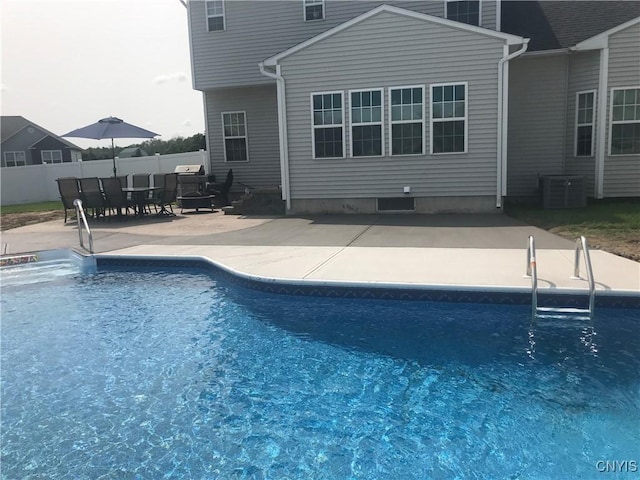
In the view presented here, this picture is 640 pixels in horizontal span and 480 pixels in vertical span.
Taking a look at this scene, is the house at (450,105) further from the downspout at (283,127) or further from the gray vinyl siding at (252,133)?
the gray vinyl siding at (252,133)

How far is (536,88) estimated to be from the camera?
516 inches

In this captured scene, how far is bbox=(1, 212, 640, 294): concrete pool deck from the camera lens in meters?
6.20

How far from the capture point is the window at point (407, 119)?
1153 centimetres

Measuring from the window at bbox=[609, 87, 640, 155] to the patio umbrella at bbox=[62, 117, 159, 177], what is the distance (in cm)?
1289

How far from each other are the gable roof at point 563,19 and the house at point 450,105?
57 mm

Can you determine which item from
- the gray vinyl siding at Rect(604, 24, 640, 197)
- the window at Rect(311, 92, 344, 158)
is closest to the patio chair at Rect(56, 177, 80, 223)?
the window at Rect(311, 92, 344, 158)

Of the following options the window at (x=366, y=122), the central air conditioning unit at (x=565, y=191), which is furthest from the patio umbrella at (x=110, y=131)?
the central air conditioning unit at (x=565, y=191)

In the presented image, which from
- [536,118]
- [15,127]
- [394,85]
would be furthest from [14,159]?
[536,118]

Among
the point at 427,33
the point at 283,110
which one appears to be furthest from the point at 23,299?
the point at 427,33

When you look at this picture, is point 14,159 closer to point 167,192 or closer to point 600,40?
point 167,192

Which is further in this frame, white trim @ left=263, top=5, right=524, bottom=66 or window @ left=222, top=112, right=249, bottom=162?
window @ left=222, top=112, right=249, bottom=162

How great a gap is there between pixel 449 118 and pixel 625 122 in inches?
180

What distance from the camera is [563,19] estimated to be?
1391 cm

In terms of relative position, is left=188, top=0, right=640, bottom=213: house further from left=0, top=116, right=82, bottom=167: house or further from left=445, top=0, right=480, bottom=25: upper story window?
left=0, top=116, right=82, bottom=167: house
